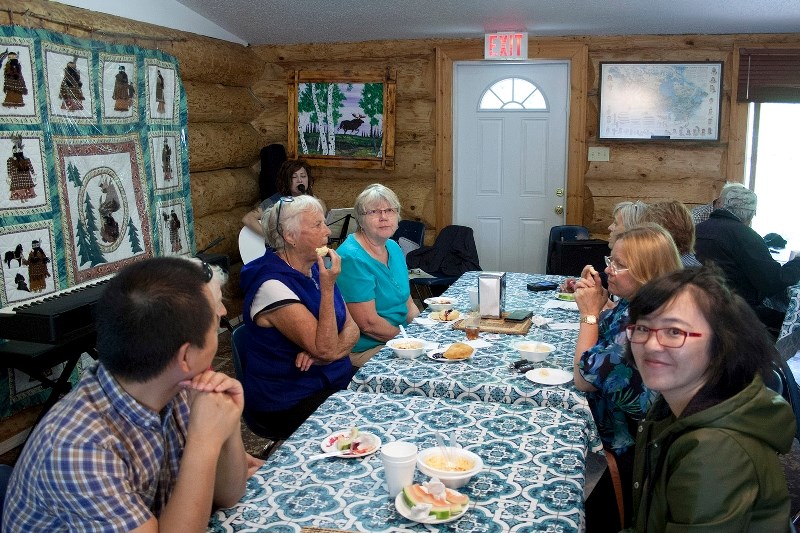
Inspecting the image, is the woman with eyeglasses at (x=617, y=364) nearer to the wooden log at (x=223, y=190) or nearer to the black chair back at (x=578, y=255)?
the black chair back at (x=578, y=255)

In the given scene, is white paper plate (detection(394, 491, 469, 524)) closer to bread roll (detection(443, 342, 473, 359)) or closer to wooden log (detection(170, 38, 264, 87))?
bread roll (detection(443, 342, 473, 359))

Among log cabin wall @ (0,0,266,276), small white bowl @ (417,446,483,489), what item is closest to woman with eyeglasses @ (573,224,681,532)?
small white bowl @ (417,446,483,489)

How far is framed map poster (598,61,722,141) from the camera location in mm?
5926

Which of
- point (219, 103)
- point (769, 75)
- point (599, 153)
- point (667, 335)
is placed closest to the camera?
point (667, 335)

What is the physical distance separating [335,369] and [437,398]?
750mm

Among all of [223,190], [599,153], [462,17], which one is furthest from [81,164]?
[599,153]

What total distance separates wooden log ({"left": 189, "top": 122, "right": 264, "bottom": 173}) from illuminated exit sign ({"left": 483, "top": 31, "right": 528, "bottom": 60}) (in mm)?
2278

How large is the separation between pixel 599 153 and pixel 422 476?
4.97 meters

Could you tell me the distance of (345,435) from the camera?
2025 millimetres

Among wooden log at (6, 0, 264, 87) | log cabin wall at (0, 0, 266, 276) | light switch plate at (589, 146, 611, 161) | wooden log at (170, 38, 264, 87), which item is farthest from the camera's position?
light switch plate at (589, 146, 611, 161)

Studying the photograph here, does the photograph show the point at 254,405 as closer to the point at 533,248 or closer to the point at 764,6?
the point at 533,248

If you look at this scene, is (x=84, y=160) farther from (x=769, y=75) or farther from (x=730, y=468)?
(x=769, y=75)

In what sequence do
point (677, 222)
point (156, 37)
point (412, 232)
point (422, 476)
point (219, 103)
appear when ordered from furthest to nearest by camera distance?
point (412, 232), point (219, 103), point (156, 37), point (677, 222), point (422, 476)

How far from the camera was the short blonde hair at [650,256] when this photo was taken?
8.10 feet
